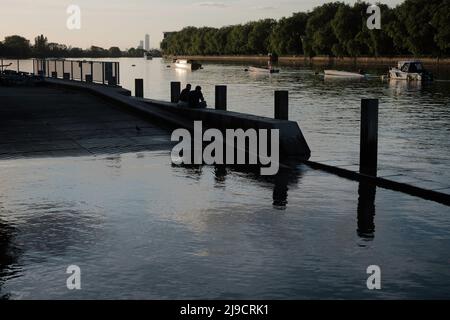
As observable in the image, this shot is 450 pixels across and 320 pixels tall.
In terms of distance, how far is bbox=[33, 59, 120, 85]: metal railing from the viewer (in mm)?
40875

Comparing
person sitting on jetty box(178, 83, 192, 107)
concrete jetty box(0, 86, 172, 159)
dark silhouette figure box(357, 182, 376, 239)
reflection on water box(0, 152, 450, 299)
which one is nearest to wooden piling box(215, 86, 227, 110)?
person sitting on jetty box(178, 83, 192, 107)

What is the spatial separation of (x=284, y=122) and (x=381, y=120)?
20152 mm

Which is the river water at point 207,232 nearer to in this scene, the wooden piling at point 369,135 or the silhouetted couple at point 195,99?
the wooden piling at point 369,135

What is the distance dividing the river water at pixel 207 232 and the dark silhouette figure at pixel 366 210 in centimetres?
2

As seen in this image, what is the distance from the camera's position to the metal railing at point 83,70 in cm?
4088

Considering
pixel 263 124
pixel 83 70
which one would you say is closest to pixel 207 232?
pixel 263 124

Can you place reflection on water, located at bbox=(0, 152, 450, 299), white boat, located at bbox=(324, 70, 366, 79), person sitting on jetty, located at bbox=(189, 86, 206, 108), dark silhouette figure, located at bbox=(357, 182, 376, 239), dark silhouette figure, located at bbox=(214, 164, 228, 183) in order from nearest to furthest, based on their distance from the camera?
reflection on water, located at bbox=(0, 152, 450, 299)
dark silhouette figure, located at bbox=(357, 182, 376, 239)
dark silhouette figure, located at bbox=(214, 164, 228, 183)
person sitting on jetty, located at bbox=(189, 86, 206, 108)
white boat, located at bbox=(324, 70, 366, 79)

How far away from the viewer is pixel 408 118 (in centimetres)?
3859

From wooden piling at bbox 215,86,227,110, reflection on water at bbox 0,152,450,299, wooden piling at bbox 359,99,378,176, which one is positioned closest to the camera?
reflection on water at bbox 0,152,450,299

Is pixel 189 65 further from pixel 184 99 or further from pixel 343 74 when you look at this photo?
pixel 184 99

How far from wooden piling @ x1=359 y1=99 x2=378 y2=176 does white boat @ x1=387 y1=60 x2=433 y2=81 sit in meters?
66.9

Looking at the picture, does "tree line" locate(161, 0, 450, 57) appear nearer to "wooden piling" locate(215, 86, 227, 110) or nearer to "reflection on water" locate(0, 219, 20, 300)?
"wooden piling" locate(215, 86, 227, 110)

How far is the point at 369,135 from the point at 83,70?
105 feet
